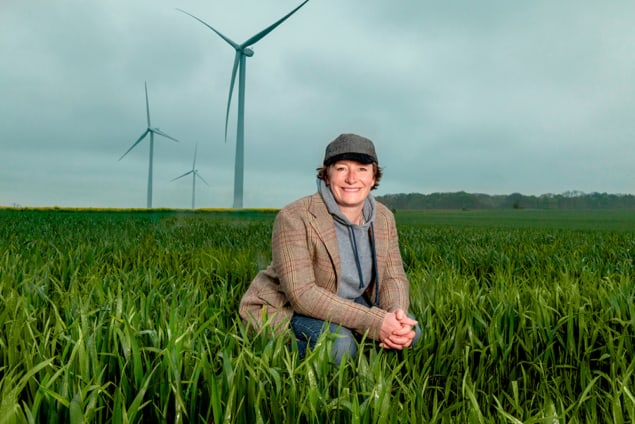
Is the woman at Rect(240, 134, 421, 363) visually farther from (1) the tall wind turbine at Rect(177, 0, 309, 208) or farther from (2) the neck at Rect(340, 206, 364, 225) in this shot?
(1) the tall wind turbine at Rect(177, 0, 309, 208)

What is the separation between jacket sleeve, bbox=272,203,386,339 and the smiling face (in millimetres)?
236

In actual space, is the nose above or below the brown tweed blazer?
above

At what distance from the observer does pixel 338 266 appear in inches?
123

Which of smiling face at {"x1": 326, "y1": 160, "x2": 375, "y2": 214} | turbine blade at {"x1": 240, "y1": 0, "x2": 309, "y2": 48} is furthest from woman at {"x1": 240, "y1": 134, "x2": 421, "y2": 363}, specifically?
turbine blade at {"x1": 240, "y1": 0, "x2": 309, "y2": 48}

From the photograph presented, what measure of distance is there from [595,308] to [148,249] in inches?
215

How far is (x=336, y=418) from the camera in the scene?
175cm

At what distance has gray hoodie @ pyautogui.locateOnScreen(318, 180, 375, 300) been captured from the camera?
3.21 meters

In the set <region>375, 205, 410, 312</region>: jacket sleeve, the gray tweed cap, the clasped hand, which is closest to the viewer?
the clasped hand

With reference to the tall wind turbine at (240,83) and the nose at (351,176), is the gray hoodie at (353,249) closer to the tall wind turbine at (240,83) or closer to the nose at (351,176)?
the nose at (351,176)

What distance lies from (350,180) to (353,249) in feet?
1.49

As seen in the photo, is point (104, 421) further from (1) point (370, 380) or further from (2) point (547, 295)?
(2) point (547, 295)

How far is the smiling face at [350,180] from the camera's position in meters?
3.06

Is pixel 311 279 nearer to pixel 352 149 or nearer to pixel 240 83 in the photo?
pixel 352 149

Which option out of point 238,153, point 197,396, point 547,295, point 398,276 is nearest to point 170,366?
point 197,396
